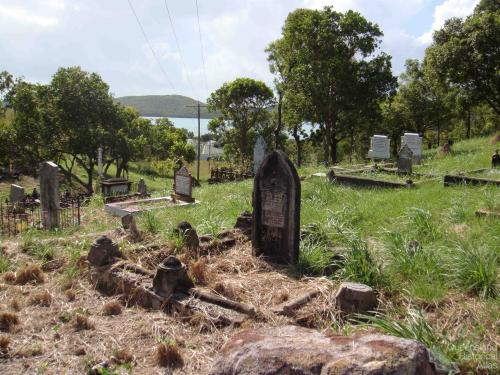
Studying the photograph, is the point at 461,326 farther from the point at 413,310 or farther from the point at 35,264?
the point at 35,264

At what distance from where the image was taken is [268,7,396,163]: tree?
25.7 metres

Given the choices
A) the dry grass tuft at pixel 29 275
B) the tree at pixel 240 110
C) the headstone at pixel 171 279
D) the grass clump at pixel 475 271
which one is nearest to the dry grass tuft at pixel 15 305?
the dry grass tuft at pixel 29 275

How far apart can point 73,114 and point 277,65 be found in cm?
1382

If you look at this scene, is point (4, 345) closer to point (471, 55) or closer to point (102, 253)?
point (102, 253)

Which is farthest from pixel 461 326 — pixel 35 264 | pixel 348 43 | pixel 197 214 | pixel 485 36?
pixel 348 43

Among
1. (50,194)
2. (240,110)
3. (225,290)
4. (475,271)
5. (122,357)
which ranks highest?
(240,110)

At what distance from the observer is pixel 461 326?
172 inches

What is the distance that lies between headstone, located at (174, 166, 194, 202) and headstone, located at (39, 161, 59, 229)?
11.9 feet

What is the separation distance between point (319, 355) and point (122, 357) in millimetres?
2576

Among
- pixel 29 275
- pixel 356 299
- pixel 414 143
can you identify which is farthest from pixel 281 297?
pixel 414 143

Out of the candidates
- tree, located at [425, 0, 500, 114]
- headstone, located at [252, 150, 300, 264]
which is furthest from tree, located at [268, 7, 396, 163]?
headstone, located at [252, 150, 300, 264]

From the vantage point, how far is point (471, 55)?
21.6m

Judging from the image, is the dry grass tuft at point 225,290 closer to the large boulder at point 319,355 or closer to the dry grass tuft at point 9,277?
the large boulder at point 319,355

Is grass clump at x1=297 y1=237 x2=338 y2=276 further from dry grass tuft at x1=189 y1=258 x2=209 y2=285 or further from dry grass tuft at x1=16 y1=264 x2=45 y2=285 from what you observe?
dry grass tuft at x1=16 y1=264 x2=45 y2=285
